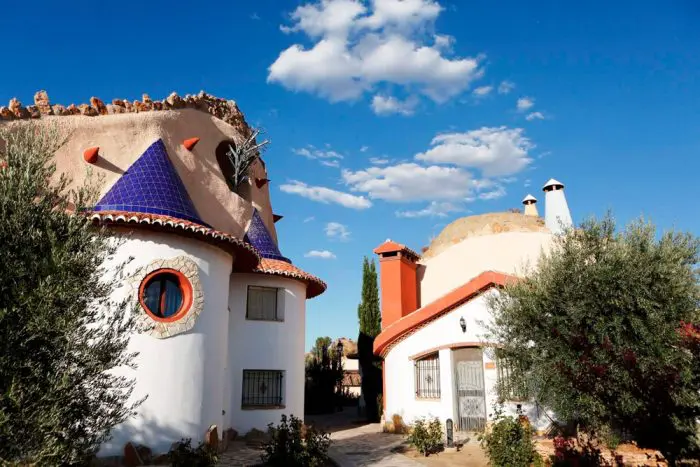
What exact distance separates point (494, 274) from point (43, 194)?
13331 mm

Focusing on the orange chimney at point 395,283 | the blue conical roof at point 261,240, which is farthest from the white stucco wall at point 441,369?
the blue conical roof at point 261,240

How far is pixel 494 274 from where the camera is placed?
1675 cm

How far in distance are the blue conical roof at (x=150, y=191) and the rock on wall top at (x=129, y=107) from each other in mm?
1378

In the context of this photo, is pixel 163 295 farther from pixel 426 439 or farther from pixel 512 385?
pixel 512 385

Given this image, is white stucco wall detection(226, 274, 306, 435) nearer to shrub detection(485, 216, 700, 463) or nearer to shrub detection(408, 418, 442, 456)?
shrub detection(408, 418, 442, 456)

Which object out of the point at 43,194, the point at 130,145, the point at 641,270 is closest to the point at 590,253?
the point at 641,270

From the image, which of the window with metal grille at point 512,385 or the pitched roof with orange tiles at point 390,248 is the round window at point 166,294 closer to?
the window with metal grille at point 512,385

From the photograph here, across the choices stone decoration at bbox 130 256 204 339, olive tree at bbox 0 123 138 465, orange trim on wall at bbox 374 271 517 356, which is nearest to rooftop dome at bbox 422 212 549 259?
orange trim on wall at bbox 374 271 517 356

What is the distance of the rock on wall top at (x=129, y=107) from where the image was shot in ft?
42.7

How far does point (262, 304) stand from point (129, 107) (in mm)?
7029

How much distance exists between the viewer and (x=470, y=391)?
56.3 ft

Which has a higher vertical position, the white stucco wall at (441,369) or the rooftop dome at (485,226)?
the rooftop dome at (485,226)

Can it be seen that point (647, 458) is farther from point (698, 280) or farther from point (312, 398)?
point (312, 398)

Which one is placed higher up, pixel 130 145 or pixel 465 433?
pixel 130 145
